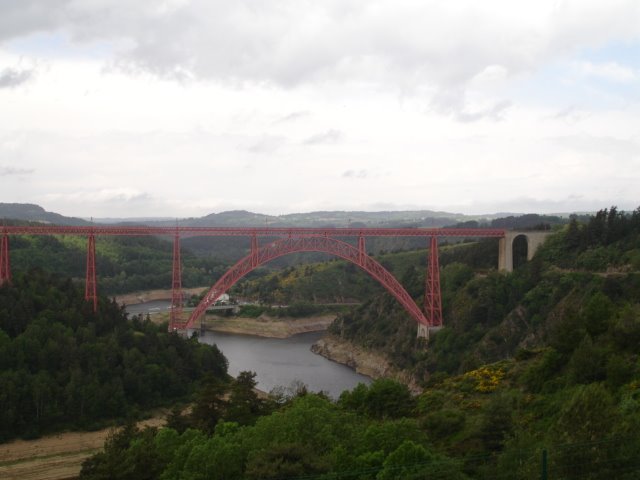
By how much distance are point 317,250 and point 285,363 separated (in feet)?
27.6

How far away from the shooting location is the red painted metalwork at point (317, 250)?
32906 millimetres

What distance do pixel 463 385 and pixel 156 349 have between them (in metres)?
14.7

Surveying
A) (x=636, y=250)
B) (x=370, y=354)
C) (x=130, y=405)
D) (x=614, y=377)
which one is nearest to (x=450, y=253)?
(x=370, y=354)

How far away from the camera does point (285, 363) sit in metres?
38.3

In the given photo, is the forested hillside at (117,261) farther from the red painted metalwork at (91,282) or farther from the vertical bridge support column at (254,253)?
the vertical bridge support column at (254,253)

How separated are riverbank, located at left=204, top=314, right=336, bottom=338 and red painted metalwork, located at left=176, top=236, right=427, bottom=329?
46.1 ft

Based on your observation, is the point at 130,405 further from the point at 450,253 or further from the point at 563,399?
the point at 450,253

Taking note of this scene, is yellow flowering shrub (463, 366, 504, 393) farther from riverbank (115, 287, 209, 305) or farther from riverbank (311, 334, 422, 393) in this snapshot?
riverbank (115, 287, 209, 305)

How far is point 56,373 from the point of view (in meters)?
24.2

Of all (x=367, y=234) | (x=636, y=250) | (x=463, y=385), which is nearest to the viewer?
(x=463, y=385)

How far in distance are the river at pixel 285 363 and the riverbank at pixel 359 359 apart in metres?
0.50

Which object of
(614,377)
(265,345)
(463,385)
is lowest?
(265,345)

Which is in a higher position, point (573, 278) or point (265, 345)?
point (573, 278)

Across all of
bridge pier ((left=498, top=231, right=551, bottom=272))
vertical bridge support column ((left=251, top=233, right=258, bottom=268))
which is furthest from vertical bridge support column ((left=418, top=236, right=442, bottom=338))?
vertical bridge support column ((left=251, top=233, right=258, bottom=268))
